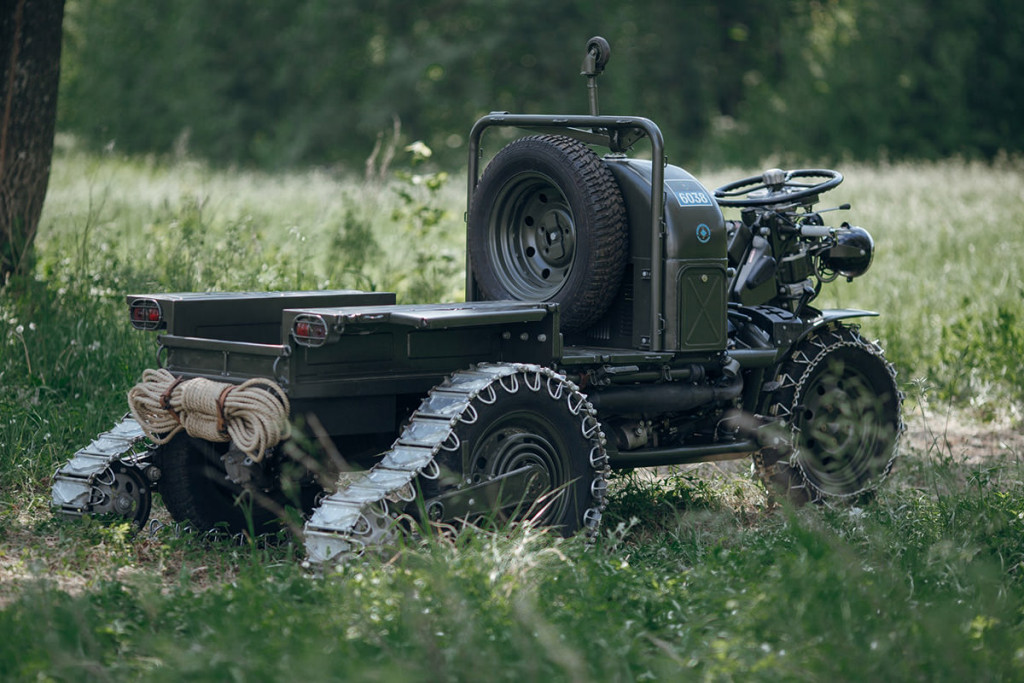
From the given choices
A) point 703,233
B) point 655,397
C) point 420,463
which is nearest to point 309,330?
point 420,463

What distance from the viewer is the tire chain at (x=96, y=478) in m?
5.22

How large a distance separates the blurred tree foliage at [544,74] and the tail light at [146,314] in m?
25.9

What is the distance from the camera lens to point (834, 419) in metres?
6.62

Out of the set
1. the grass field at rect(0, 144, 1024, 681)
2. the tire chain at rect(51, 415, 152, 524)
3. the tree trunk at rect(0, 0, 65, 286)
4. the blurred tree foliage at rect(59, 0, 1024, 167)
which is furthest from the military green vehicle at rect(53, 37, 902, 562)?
the blurred tree foliage at rect(59, 0, 1024, 167)

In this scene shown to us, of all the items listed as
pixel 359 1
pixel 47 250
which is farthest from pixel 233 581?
pixel 359 1

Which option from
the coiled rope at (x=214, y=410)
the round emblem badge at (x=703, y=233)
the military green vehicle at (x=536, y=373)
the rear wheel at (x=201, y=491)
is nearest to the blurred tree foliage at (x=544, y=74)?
the military green vehicle at (x=536, y=373)

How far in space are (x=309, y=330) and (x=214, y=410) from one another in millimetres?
496

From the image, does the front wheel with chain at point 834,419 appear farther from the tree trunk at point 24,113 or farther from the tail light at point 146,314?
the tree trunk at point 24,113

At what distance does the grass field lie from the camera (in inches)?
144

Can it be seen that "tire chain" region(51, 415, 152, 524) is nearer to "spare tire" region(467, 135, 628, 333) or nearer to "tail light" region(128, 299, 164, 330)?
"tail light" region(128, 299, 164, 330)

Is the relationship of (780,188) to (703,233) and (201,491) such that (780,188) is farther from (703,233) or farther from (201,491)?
(201,491)

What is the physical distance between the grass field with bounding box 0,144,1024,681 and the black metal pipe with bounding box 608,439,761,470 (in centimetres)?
27

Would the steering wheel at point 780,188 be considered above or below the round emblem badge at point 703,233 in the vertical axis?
above

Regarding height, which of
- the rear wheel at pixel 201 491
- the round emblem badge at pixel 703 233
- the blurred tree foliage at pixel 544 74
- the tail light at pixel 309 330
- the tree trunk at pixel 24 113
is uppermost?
the blurred tree foliage at pixel 544 74
